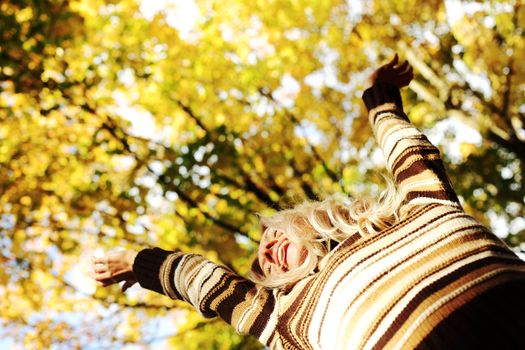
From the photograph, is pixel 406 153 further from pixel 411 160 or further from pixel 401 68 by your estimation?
pixel 401 68

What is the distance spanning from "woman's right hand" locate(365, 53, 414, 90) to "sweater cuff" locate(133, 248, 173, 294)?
1.12 metres

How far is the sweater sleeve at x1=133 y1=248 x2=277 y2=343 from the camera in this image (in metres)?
1.54

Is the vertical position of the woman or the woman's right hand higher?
the woman's right hand

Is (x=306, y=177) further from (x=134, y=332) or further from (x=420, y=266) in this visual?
(x=420, y=266)

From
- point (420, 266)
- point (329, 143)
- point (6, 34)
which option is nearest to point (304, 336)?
point (420, 266)

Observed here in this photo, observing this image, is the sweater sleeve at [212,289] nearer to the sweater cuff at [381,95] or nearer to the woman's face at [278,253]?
the woman's face at [278,253]

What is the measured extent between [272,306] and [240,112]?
4.23 meters

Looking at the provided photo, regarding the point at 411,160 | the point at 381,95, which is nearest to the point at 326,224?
the point at 411,160

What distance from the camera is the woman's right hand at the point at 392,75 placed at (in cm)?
204

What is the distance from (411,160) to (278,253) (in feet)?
1.89

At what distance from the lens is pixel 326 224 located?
5.59ft

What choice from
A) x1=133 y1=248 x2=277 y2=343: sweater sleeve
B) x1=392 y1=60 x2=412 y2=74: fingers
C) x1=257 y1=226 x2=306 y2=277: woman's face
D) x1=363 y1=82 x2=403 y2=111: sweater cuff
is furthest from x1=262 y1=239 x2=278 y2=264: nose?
x1=392 y1=60 x2=412 y2=74: fingers

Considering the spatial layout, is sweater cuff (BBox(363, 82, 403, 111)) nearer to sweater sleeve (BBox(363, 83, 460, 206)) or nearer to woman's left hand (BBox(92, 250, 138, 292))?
sweater sleeve (BBox(363, 83, 460, 206))

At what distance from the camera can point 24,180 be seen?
15.5 ft
